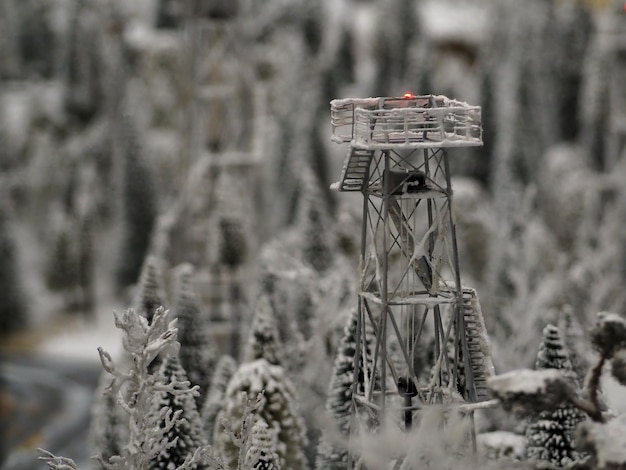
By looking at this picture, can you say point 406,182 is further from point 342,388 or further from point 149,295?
point 149,295

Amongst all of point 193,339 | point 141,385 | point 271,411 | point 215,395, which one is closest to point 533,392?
point 141,385

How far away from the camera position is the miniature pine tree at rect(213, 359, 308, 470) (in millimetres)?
28453

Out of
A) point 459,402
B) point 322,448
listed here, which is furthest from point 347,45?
point 459,402

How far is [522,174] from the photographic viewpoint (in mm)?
69125

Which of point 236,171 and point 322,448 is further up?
point 236,171

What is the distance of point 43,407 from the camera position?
194 ft

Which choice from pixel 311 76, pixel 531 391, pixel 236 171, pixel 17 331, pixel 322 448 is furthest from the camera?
pixel 311 76

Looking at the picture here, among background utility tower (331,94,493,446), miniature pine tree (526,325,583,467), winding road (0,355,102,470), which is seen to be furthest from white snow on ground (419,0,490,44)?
background utility tower (331,94,493,446)

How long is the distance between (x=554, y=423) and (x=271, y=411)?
7.55m

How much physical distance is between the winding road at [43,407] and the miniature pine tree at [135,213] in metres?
7.13

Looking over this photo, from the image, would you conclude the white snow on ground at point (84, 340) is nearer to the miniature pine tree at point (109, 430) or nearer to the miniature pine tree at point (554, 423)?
the miniature pine tree at point (109, 430)

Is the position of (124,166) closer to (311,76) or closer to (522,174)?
(311,76)

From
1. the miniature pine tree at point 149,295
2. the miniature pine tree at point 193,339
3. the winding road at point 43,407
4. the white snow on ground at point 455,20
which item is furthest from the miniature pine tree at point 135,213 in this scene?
the miniature pine tree at point 149,295

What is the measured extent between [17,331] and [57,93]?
29.2 meters
